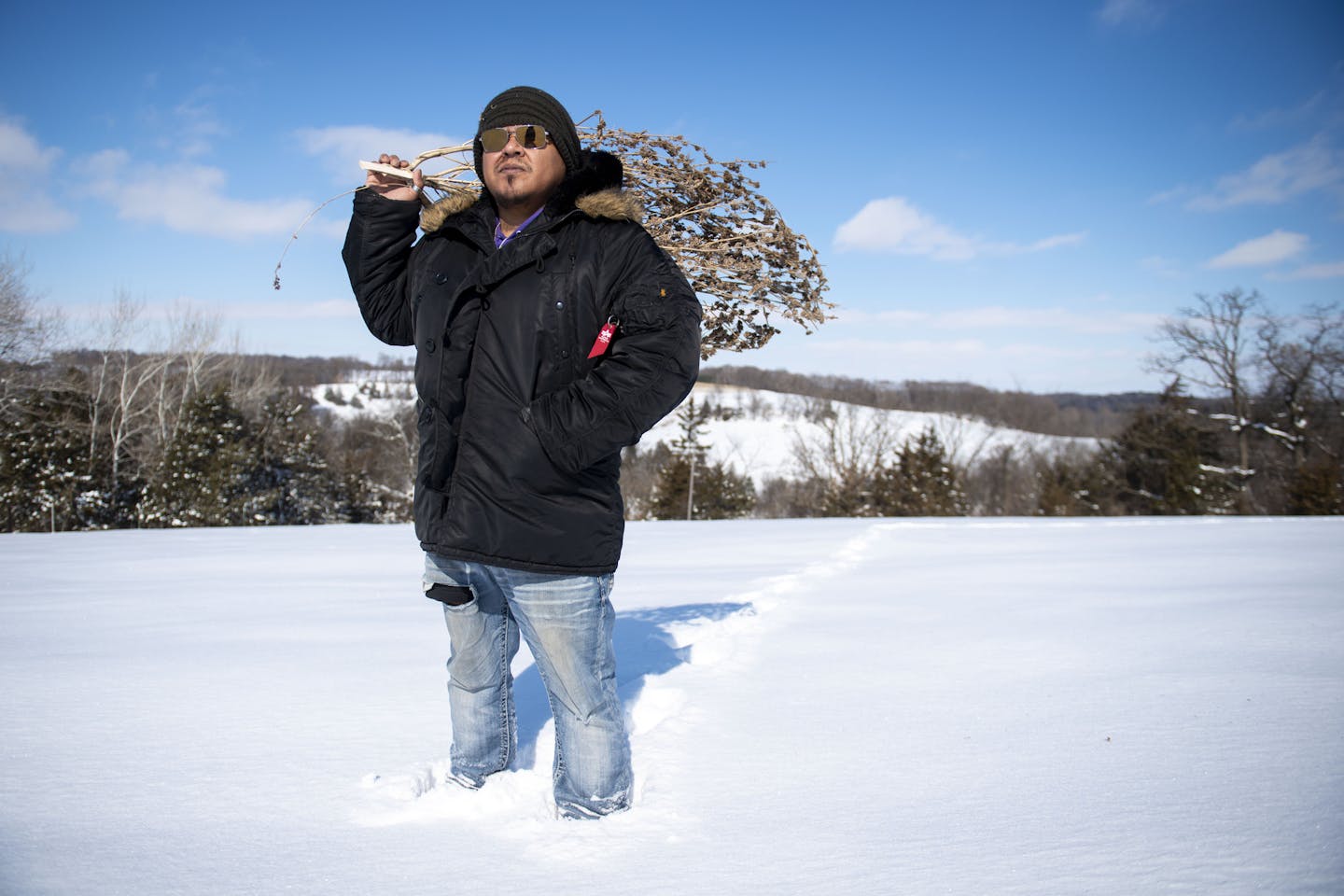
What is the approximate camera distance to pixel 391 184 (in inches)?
94.0

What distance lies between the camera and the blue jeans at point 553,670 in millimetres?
2131

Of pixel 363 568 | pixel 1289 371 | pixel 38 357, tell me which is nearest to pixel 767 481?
pixel 1289 371

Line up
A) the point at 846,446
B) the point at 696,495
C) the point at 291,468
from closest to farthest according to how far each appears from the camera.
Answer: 1. the point at 291,468
2. the point at 696,495
3. the point at 846,446

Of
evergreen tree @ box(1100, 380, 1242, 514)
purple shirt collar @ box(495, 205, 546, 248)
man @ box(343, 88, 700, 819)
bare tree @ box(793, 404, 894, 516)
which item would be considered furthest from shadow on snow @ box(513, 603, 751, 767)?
bare tree @ box(793, 404, 894, 516)

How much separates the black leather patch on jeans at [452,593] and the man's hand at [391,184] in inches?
44.8

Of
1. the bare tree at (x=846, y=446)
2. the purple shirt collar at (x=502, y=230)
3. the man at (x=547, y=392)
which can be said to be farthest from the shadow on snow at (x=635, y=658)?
the bare tree at (x=846, y=446)

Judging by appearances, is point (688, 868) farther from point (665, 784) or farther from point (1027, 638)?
point (1027, 638)

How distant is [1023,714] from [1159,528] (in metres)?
13.7

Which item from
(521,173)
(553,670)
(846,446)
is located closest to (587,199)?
(521,173)

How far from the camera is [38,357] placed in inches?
1101

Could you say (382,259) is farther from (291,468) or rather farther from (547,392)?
(291,468)

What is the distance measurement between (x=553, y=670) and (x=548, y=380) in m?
0.78

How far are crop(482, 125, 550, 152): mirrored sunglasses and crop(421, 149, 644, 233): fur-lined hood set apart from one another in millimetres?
122

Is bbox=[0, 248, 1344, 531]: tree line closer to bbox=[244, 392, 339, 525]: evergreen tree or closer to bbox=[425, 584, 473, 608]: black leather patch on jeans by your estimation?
bbox=[244, 392, 339, 525]: evergreen tree
